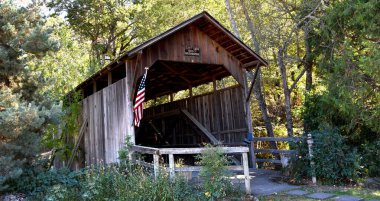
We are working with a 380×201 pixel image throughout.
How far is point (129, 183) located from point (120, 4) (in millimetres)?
16544

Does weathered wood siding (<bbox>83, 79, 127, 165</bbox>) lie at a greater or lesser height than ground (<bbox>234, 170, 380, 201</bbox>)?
greater

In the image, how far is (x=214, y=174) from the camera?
6516 millimetres

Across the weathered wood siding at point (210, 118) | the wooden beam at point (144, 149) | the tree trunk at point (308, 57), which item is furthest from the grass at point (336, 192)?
the tree trunk at point (308, 57)

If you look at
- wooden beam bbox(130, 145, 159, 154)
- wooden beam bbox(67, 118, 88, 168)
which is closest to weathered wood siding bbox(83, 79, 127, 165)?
wooden beam bbox(67, 118, 88, 168)

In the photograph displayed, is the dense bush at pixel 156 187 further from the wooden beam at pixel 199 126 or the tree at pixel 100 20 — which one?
the tree at pixel 100 20

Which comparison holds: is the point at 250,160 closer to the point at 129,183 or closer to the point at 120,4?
the point at 129,183

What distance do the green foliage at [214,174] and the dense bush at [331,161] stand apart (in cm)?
289

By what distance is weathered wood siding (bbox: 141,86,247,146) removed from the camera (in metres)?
11.6

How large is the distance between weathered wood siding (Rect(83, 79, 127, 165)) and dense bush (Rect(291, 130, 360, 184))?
16.4 ft

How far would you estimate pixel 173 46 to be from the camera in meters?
9.82

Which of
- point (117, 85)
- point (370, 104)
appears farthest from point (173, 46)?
point (370, 104)

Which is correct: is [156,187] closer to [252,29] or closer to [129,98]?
[129,98]

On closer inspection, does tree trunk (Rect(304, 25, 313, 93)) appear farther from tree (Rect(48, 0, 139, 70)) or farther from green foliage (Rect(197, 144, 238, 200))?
tree (Rect(48, 0, 139, 70))

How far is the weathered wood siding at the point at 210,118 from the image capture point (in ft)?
38.1
